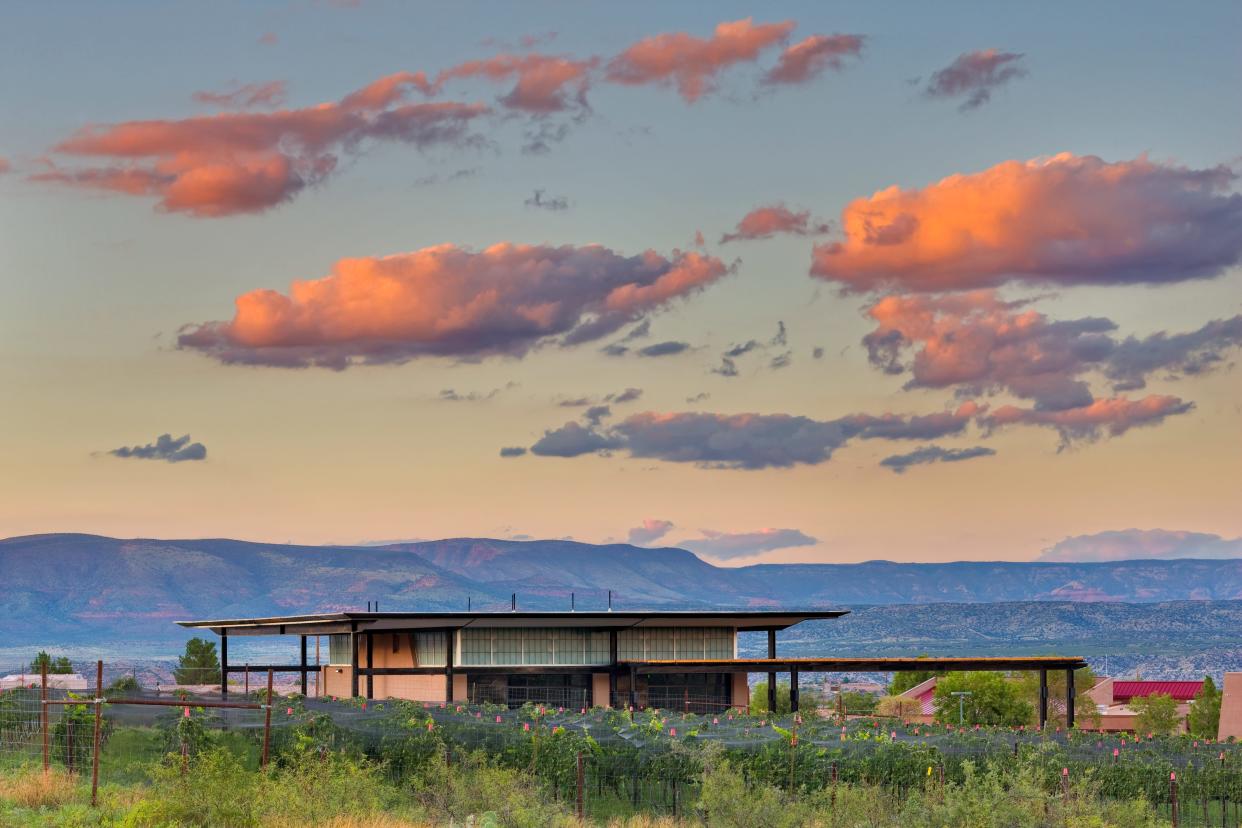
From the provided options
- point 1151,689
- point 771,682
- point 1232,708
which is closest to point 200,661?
point 771,682

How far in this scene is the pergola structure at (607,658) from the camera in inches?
2354

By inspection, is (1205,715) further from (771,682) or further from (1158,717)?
(771,682)

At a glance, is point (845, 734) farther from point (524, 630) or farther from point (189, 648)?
point (189, 648)

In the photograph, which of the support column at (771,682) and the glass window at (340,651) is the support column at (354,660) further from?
the support column at (771,682)

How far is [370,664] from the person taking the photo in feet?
210

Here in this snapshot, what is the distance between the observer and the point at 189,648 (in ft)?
359

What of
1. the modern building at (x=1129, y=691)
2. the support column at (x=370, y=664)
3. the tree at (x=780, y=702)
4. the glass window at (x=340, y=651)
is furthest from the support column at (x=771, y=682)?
the modern building at (x=1129, y=691)

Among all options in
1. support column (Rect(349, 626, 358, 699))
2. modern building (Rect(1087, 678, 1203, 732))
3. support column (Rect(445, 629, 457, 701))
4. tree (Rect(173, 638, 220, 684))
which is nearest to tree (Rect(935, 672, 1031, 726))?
modern building (Rect(1087, 678, 1203, 732))

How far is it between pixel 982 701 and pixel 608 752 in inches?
3426

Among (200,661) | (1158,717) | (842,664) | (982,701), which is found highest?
(842,664)

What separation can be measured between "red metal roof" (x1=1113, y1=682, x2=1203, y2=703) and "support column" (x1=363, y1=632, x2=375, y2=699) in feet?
374

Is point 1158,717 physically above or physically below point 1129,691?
above

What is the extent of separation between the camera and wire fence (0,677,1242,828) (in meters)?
35.3

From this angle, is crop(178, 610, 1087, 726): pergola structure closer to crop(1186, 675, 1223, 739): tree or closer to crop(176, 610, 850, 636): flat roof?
crop(176, 610, 850, 636): flat roof
